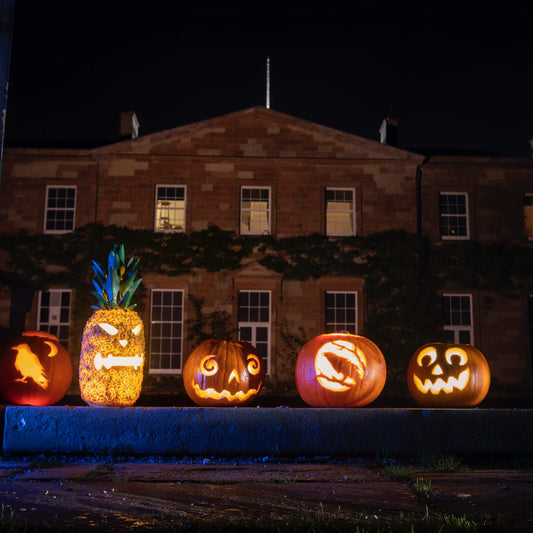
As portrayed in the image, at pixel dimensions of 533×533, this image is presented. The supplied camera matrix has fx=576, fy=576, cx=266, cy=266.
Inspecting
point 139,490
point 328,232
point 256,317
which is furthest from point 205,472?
point 328,232

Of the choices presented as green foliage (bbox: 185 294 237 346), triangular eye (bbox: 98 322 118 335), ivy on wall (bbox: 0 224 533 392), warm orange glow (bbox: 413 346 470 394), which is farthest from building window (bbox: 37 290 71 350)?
warm orange glow (bbox: 413 346 470 394)

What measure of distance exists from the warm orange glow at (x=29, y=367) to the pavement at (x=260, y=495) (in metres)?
1.13

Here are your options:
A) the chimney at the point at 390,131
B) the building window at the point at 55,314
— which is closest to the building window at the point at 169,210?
the building window at the point at 55,314

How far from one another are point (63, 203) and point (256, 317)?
743 cm

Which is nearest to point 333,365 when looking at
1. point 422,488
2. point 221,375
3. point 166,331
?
point 221,375

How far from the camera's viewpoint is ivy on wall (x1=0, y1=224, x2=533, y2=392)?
18.0 m

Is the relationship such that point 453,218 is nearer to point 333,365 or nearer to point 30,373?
point 333,365

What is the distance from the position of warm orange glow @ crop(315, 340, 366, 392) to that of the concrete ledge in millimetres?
631

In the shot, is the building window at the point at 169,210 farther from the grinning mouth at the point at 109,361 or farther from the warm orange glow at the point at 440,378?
the warm orange glow at the point at 440,378

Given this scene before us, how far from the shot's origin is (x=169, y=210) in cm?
1872

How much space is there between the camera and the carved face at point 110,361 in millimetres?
7125

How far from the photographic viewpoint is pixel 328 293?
18.4 m

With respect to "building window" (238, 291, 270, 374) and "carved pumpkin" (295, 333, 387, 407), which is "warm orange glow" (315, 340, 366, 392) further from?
"building window" (238, 291, 270, 374)

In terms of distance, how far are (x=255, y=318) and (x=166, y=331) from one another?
110 inches
